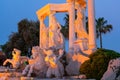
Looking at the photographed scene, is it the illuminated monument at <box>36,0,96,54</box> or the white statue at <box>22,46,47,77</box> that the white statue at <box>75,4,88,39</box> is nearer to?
the illuminated monument at <box>36,0,96,54</box>

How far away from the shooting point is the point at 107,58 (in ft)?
71.3

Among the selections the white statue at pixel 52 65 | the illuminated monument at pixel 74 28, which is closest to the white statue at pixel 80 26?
the illuminated monument at pixel 74 28

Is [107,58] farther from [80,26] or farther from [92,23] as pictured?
[80,26]

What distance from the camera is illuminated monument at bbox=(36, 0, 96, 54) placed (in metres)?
27.2

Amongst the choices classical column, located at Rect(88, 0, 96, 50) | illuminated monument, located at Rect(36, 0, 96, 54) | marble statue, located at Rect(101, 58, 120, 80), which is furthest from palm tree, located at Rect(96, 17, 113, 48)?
marble statue, located at Rect(101, 58, 120, 80)

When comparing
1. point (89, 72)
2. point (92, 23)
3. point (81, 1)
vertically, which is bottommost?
point (89, 72)

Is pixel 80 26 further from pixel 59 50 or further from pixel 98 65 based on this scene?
pixel 98 65

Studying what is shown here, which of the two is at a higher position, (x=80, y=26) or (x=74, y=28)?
(x=80, y=26)

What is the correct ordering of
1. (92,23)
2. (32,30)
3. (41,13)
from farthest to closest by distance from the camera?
1. (32,30)
2. (41,13)
3. (92,23)

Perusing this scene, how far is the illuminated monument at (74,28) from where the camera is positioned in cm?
2723

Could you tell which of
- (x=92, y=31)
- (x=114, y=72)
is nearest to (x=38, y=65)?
(x=92, y=31)

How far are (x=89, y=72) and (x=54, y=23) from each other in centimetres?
1279

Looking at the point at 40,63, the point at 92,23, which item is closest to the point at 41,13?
the point at 92,23

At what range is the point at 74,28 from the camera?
3136 centimetres
